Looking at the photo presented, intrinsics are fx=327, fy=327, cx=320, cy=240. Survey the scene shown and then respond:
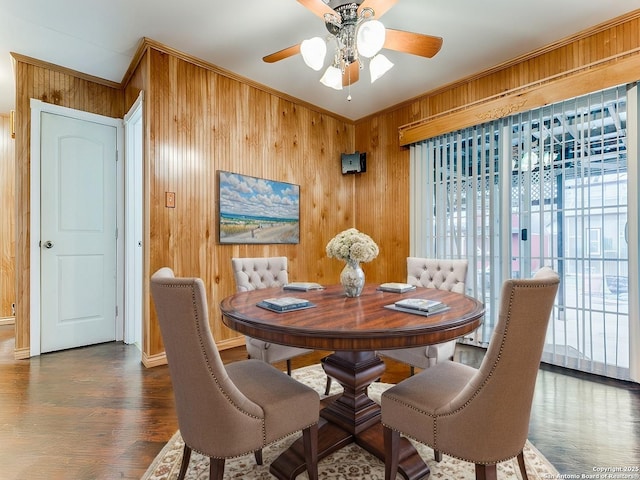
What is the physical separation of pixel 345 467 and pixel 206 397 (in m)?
0.86

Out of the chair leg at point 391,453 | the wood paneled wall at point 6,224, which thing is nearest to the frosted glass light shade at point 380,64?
the chair leg at point 391,453

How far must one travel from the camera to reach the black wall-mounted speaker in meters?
4.40

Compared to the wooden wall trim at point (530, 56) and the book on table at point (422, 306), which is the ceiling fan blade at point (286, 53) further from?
the wooden wall trim at point (530, 56)

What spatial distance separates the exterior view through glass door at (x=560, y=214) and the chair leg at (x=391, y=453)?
2.29 m

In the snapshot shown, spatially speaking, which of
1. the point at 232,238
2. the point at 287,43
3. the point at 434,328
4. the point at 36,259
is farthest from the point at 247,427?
the point at 36,259

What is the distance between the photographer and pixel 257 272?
8.32ft

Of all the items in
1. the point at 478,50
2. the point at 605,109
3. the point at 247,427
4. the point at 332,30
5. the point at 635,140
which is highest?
the point at 478,50

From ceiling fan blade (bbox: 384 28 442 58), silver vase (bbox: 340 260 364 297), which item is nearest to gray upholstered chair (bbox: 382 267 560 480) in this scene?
silver vase (bbox: 340 260 364 297)

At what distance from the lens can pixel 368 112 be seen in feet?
14.3

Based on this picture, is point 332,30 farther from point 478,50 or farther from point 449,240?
point 449,240

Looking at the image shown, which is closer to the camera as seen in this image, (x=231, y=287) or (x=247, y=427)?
(x=247, y=427)

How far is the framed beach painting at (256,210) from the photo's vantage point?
333 centimetres

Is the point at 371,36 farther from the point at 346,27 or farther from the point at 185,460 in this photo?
the point at 185,460

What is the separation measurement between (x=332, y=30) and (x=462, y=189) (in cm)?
213
